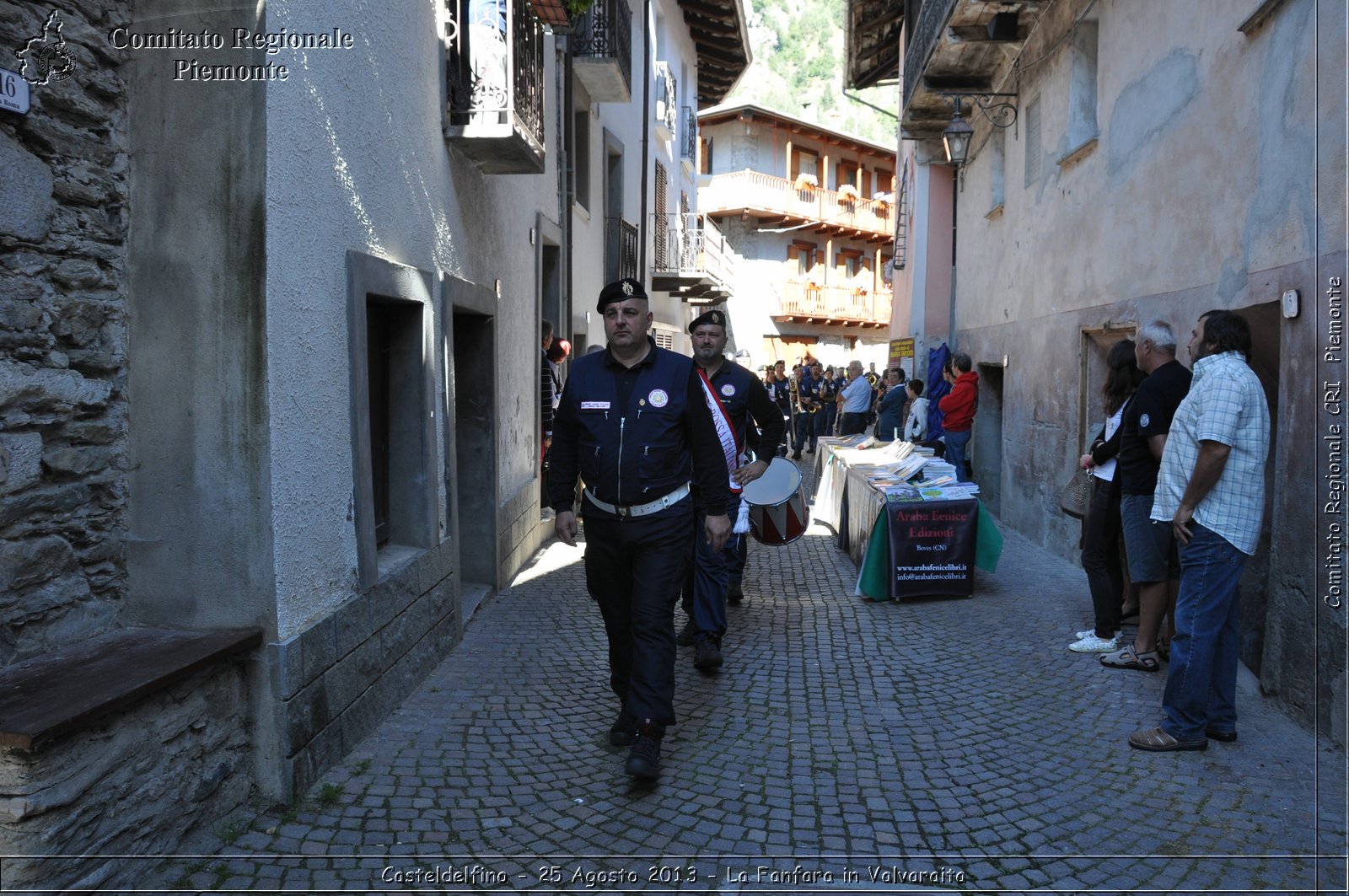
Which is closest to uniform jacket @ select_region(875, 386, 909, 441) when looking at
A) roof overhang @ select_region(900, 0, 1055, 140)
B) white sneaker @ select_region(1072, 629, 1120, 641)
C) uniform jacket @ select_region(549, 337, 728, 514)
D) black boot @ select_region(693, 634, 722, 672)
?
roof overhang @ select_region(900, 0, 1055, 140)

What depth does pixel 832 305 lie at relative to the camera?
4141 cm

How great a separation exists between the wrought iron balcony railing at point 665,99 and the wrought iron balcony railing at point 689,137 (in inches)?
82.1

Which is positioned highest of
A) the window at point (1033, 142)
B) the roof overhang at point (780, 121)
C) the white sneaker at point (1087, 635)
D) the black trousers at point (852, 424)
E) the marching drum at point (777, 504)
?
the roof overhang at point (780, 121)

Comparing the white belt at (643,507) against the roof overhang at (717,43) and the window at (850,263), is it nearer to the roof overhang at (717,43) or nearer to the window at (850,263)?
the roof overhang at (717,43)

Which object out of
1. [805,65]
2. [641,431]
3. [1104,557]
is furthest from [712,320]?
[805,65]

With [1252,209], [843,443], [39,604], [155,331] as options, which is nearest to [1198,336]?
[1252,209]

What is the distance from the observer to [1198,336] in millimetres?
4668

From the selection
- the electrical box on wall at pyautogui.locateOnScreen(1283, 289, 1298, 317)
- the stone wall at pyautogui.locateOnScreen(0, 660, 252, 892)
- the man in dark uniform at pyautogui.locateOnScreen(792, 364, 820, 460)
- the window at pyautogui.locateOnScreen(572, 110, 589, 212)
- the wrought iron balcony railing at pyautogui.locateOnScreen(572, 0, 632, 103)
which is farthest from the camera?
the man in dark uniform at pyautogui.locateOnScreen(792, 364, 820, 460)

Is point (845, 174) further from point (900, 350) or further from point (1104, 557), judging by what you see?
point (1104, 557)

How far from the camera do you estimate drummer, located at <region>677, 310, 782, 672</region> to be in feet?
19.7

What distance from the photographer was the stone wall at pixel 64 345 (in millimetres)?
3412

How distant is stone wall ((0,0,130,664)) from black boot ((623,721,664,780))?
2026mm

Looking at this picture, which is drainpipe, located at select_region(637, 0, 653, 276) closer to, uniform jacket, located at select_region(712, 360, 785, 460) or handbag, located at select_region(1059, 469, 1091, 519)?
uniform jacket, located at select_region(712, 360, 785, 460)

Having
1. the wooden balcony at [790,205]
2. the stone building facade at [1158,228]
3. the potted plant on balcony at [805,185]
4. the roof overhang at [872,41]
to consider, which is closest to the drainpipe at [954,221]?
the stone building facade at [1158,228]
